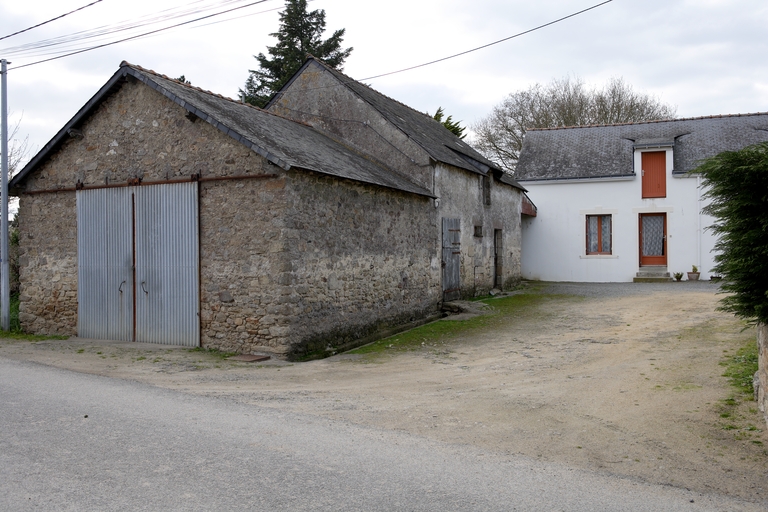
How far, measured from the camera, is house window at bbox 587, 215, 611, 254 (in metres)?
24.1

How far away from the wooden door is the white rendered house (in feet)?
0.12

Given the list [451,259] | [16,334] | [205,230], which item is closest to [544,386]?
[205,230]

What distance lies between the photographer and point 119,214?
11.8 meters

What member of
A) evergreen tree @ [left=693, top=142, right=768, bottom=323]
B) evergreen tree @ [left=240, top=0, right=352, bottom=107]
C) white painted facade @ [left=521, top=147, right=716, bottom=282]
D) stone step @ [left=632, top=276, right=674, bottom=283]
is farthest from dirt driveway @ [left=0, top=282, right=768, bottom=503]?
evergreen tree @ [left=240, top=0, right=352, bottom=107]

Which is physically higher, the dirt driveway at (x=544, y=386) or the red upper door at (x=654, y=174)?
the red upper door at (x=654, y=174)

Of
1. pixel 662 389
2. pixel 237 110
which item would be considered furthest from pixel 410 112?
pixel 662 389

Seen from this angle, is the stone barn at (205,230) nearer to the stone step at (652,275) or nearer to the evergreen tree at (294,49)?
the stone step at (652,275)

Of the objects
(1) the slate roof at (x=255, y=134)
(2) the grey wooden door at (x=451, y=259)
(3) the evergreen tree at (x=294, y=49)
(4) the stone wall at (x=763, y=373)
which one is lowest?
(4) the stone wall at (x=763, y=373)

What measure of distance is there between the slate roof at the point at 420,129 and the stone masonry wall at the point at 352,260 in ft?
6.23

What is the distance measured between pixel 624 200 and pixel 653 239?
1879mm

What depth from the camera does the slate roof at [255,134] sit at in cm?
1034

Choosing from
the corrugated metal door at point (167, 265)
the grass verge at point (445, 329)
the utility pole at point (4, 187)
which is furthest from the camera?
the utility pole at point (4, 187)

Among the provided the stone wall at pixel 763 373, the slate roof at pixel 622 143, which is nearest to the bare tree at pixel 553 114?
the slate roof at pixel 622 143

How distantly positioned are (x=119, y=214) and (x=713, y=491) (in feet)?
35.7
